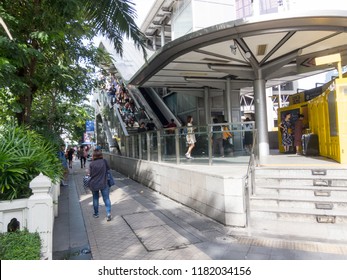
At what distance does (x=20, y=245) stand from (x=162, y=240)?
235cm

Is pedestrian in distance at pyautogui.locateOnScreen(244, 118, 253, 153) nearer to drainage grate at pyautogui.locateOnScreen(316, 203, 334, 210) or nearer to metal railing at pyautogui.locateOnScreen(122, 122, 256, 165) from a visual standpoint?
metal railing at pyautogui.locateOnScreen(122, 122, 256, 165)

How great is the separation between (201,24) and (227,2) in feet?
9.59

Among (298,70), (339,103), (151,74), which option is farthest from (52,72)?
(298,70)

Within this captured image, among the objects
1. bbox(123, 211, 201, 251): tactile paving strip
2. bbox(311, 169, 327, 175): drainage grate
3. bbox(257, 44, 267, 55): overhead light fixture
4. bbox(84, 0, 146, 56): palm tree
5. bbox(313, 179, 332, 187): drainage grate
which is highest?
bbox(257, 44, 267, 55): overhead light fixture

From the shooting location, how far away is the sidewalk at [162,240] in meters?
4.43

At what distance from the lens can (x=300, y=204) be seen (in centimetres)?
598

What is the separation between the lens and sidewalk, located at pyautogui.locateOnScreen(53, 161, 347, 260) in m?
4.43

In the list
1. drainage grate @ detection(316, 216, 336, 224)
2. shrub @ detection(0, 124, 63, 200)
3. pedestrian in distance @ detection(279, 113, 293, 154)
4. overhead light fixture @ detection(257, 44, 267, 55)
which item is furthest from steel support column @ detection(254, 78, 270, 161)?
shrub @ detection(0, 124, 63, 200)

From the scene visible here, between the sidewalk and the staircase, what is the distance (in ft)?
1.45

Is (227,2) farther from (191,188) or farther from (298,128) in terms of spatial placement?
(191,188)

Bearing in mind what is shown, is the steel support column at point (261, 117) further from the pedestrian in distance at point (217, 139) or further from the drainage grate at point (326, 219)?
the drainage grate at point (326, 219)

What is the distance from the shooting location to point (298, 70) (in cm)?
1180

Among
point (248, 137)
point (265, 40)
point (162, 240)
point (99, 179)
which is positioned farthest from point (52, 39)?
point (265, 40)

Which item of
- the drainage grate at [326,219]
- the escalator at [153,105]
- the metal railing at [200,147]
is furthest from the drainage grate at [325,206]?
the escalator at [153,105]
